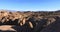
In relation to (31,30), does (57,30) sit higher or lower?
higher

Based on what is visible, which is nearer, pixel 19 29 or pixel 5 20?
pixel 19 29

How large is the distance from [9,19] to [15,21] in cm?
215

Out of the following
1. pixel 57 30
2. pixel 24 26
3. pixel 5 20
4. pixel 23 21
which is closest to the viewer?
pixel 57 30

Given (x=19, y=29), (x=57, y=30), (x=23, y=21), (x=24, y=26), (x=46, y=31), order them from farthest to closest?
(x=23, y=21)
(x=24, y=26)
(x=19, y=29)
(x=46, y=31)
(x=57, y=30)

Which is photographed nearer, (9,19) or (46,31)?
(46,31)

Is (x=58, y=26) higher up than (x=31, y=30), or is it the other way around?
(x=58, y=26)

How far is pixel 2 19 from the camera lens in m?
37.6

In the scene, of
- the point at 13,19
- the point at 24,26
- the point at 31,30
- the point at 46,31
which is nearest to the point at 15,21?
the point at 13,19

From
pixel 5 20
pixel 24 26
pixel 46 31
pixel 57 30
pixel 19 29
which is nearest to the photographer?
pixel 57 30

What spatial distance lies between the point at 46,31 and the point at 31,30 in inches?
358

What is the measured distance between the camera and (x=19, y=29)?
29344 millimetres

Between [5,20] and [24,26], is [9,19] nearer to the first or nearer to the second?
[5,20]

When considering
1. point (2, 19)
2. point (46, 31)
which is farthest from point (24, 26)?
point (46, 31)

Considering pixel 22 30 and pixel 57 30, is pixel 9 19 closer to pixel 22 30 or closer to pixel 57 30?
pixel 22 30
